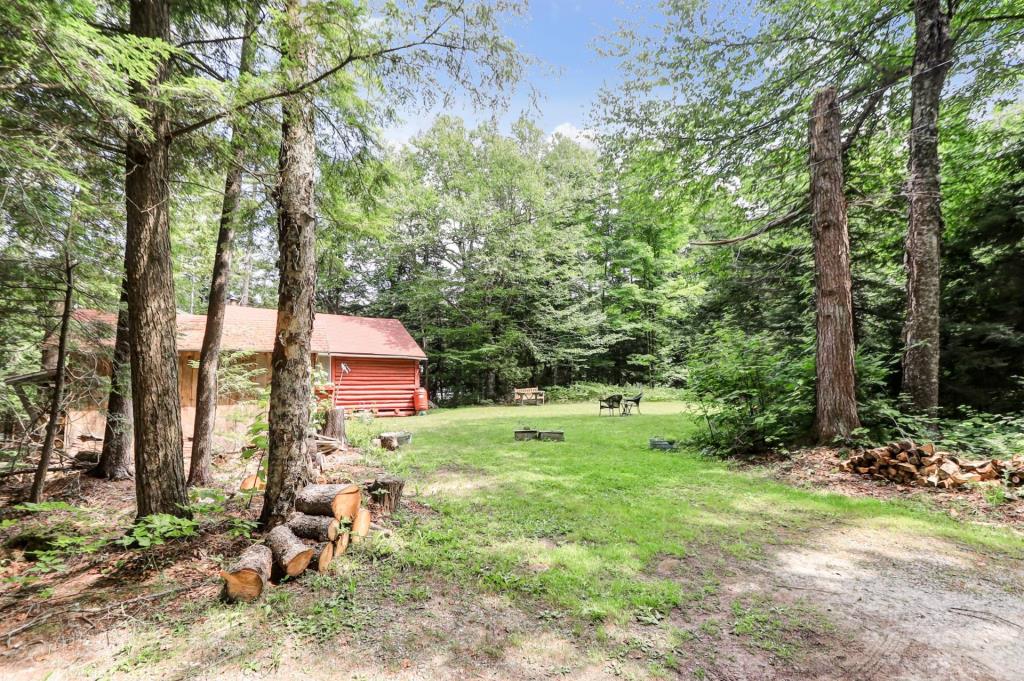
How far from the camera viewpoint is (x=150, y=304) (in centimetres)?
373

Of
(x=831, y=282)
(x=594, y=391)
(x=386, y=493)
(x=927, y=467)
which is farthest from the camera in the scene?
(x=594, y=391)

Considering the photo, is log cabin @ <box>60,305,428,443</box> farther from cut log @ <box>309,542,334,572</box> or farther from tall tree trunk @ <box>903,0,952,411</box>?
tall tree trunk @ <box>903,0,952,411</box>

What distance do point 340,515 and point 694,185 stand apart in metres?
8.50

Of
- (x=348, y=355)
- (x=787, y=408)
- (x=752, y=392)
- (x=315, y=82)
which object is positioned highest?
(x=315, y=82)

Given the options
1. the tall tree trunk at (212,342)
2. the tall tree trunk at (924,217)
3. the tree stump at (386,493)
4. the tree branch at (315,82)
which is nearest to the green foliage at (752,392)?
the tall tree trunk at (924,217)

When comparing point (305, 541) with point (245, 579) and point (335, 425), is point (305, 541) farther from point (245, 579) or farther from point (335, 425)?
point (335, 425)

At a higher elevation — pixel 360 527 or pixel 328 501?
pixel 328 501

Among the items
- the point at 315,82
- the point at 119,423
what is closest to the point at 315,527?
the point at 315,82

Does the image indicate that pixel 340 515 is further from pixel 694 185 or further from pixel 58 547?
pixel 694 185

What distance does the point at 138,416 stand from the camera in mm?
3686

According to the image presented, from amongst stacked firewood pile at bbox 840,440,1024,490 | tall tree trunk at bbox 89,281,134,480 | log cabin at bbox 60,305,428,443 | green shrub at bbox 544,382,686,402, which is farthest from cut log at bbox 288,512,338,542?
green shrub at bbox 544,382,686,402

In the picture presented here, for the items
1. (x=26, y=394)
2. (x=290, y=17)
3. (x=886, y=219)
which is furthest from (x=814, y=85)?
(x=26, y=394)

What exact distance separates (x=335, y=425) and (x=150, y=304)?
485cm

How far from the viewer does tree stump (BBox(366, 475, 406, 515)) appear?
14.7 feet
